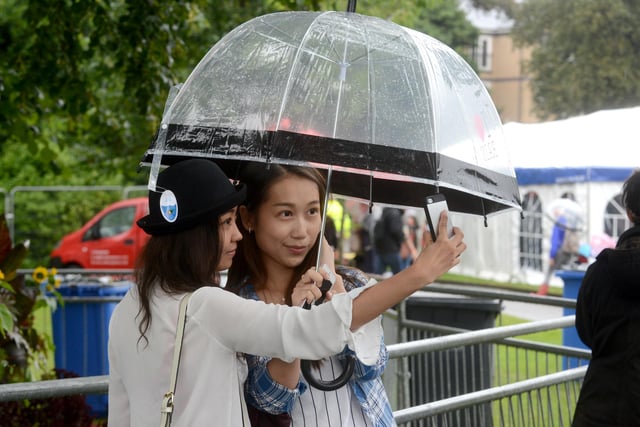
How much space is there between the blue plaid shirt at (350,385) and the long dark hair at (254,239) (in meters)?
0.04

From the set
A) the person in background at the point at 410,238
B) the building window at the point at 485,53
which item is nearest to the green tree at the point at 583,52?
the person in background at the point at 410,238

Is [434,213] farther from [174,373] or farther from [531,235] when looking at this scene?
[531,235]

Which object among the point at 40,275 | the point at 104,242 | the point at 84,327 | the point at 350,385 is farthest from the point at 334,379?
the point at 104,242

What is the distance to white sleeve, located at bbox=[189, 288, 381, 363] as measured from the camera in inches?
86.4

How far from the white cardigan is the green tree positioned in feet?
111

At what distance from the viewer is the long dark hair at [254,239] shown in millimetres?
2674

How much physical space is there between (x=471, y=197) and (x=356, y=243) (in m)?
18.9

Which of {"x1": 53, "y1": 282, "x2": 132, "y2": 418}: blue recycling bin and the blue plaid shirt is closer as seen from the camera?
the blue plaid shirt

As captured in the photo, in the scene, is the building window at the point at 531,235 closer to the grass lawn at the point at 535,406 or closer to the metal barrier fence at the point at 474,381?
the metal barrier fence at the point at 474,381

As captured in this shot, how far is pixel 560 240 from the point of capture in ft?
66.2

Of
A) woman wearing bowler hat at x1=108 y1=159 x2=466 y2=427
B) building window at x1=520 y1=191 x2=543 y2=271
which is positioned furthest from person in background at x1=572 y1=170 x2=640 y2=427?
building window at x1=520 y1=191 x2=543 y2=271

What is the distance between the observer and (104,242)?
2069cm

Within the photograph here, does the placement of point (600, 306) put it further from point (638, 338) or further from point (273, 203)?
point (273, 203)

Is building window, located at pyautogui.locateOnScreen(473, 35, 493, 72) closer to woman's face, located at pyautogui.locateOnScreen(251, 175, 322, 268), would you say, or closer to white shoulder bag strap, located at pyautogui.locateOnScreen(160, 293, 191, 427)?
woman's face, located at pyautogui.locateOnScreen(251, 175, 322, 268)
